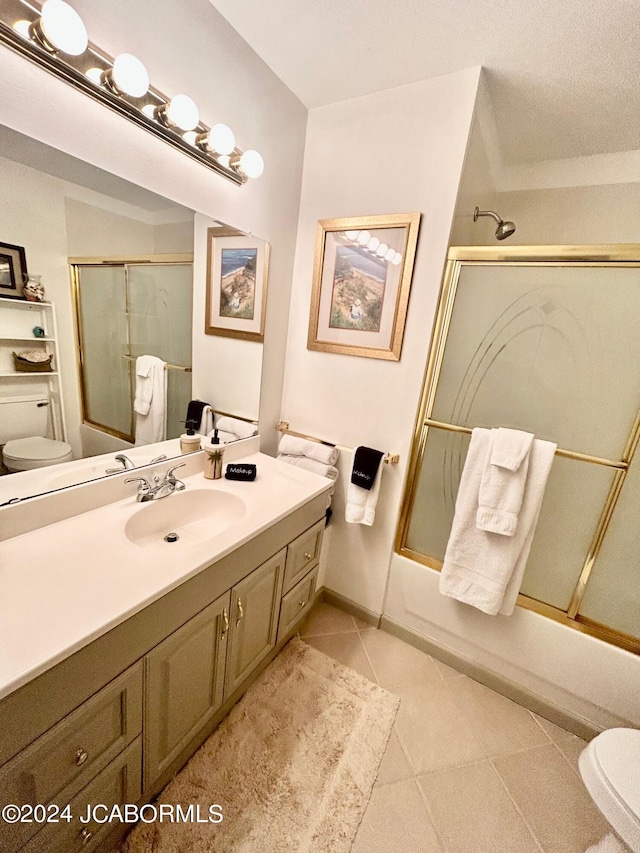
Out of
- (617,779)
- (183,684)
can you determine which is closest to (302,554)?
(183,684)

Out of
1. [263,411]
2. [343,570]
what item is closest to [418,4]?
[263,411]

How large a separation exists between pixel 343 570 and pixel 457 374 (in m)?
1.21

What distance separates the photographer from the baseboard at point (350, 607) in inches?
71.7

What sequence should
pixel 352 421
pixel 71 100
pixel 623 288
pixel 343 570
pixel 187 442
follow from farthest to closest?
pixel 343 570 < pixel 352 421 < pixel 187 442 < pixel 623 288 < pixel 71 100

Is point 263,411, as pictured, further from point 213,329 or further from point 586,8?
point 586,8

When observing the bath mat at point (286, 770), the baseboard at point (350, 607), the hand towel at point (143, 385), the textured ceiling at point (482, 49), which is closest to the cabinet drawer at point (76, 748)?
the bath mat at point (286, 770)

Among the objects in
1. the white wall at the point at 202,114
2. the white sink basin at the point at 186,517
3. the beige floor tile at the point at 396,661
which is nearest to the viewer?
the white wall at the point at 202,114

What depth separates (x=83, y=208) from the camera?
96cm

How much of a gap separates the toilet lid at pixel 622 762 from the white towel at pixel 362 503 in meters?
0.99

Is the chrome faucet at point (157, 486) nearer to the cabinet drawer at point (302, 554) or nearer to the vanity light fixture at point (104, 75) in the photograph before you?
the cabinet drawer at point (302, 554)

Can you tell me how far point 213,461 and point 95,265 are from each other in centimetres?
78

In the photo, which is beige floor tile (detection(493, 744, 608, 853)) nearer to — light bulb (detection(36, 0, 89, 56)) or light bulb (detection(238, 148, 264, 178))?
light bulb (detection(238, 148, 264, 178))

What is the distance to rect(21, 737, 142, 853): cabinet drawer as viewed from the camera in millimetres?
722

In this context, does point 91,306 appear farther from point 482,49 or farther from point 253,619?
point 482,49
